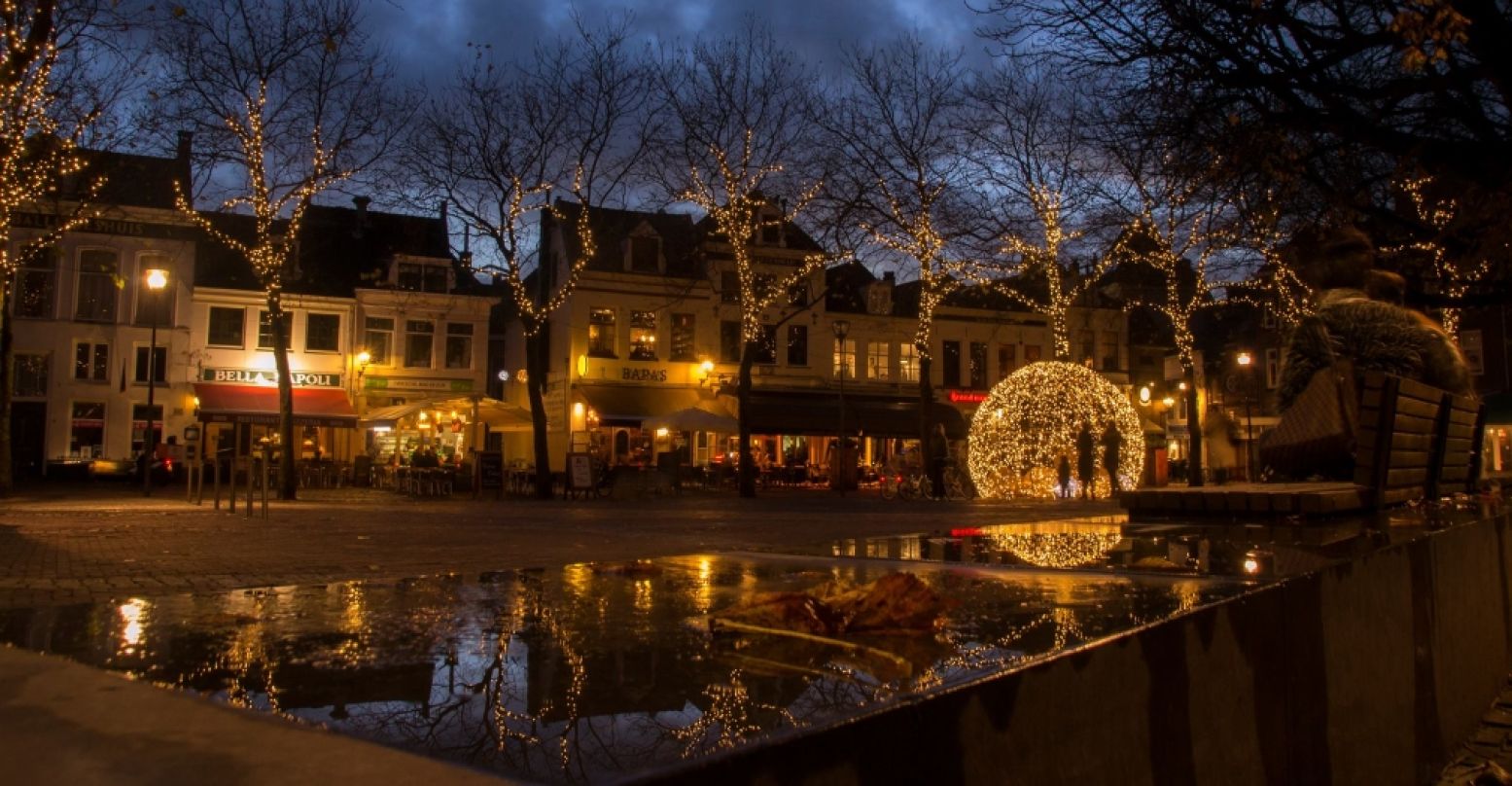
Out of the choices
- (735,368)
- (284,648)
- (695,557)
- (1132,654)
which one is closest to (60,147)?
(695,557)

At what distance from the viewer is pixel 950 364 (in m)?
45.5

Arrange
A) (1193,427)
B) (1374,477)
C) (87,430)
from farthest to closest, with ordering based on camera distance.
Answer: (87,430)
(1193,427)
(1374,477)

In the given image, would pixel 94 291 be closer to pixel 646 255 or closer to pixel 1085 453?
pixel 646 255

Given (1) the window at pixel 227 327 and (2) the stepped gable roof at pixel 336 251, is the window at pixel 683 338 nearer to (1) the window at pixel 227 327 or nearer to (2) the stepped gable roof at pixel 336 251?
(2) the stepped gable roof at pixel 336 251

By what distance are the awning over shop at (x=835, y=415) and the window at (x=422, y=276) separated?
13210 millimetres

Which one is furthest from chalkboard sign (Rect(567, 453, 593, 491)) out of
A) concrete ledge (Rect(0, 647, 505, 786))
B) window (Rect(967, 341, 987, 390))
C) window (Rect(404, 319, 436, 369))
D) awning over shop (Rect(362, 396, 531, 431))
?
concrete ledge (Rect(0, 647, 505, 786))

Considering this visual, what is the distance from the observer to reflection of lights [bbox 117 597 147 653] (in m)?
2.46

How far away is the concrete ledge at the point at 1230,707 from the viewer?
1561 mm

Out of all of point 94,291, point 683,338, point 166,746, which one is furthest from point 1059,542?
point 94,291

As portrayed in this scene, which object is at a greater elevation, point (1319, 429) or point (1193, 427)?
point (1193, 427)

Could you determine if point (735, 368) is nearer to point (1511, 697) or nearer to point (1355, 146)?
point (1355, 146)

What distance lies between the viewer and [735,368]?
133 ft

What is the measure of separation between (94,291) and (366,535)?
96.8ft

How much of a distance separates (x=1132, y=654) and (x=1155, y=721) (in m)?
0.15
